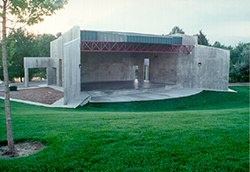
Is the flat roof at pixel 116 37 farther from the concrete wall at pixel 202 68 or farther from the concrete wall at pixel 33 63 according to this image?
the concrete wall at pixel 33 63

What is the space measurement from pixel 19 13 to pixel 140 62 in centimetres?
3417

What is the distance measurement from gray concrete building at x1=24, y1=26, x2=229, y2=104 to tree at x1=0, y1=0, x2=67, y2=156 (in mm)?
19316

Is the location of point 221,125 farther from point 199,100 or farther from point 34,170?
point 199,100

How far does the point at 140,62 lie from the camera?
134 feet

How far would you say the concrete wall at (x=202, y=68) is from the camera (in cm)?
3378

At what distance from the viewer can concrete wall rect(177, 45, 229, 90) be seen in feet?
111

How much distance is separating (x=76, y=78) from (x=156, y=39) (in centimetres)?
1088

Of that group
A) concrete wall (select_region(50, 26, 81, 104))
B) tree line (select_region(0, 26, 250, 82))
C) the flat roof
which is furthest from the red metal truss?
tree line (select_region(0, 26, 250, 82))

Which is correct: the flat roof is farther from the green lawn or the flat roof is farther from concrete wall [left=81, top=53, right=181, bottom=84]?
the green lawn

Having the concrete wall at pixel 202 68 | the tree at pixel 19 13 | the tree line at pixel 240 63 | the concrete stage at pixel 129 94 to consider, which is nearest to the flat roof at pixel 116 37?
the concrete wall at pixel 202 68

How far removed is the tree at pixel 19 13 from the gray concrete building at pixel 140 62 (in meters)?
19.3

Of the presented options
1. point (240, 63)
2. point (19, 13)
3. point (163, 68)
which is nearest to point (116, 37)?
point (163, 68)

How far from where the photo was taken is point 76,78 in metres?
23.7

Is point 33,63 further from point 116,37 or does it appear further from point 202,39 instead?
point 202,39
